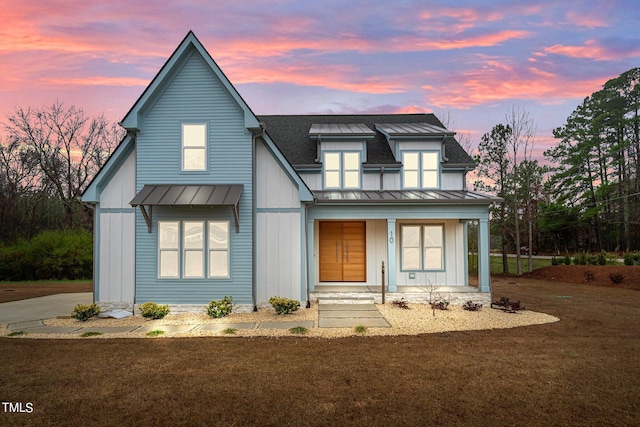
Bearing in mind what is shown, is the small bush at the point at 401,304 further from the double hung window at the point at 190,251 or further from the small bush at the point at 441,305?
the double hung window at the point at 190,251

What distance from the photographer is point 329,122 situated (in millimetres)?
17328

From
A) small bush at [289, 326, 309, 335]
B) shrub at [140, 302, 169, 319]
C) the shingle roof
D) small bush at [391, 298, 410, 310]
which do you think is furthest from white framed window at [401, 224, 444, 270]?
shrub at [140, 302, 169, 319]

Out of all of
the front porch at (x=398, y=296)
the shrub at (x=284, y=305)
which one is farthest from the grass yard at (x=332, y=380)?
the front porch at (x=398, y=296)

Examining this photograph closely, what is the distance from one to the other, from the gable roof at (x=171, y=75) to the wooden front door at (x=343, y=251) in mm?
5483

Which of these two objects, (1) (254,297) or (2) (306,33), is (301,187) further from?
(2) (306,33)

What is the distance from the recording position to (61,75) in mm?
17344

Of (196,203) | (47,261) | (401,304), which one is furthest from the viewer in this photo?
(47,261)

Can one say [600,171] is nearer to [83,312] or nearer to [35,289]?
[83,312]

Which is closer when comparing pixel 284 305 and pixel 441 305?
pixel 284 305

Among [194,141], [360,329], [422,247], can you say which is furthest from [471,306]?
[194,141]

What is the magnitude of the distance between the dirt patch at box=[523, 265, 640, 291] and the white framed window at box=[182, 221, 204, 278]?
20.3 m

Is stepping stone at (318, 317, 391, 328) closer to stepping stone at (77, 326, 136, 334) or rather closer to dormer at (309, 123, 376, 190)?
stepping stone at (77, 326, 136, 334)

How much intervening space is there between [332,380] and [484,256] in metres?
9.01

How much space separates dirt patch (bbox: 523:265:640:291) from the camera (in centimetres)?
1789
